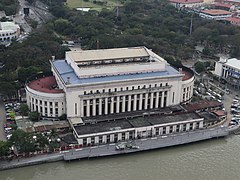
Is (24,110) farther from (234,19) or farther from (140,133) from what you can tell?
(234,19)

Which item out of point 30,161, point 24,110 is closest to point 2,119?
point 24,110

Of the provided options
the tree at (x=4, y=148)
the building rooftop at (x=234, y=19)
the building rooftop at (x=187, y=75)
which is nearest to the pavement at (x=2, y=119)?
the tree at (x=4, y=148)

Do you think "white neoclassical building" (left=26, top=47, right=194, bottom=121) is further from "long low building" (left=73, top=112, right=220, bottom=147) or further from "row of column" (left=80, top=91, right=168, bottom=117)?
"long low building" (left=73, top=112, right=220, bottom=147)

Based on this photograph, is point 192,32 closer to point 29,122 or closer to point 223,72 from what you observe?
point 223,72

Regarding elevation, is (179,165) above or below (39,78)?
below

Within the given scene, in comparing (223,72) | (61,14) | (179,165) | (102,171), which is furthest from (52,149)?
(61,14)

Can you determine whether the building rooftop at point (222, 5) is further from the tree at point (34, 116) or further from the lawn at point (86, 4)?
the tree at point (34, 116)
